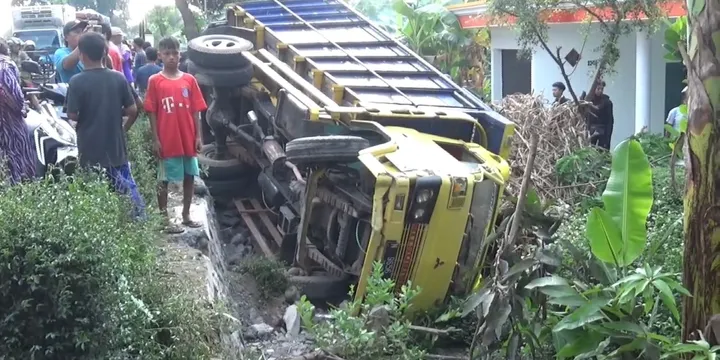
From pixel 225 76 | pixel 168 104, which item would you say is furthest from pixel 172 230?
pixel 225 76

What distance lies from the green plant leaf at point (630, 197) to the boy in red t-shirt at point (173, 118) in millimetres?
3185

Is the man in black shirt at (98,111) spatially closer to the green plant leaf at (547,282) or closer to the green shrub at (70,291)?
the green shrub at (70,291)

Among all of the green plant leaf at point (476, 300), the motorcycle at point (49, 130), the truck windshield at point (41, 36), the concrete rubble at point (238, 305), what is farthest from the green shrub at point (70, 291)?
the truck windshield at point (41, 36)

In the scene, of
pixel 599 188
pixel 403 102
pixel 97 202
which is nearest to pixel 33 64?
pixel 403 102

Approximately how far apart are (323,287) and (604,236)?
288cm

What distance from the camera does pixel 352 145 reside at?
6219 millimetres

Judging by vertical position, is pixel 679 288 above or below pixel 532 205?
below

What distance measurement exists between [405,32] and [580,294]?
16192mm

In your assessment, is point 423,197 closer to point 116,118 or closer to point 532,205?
point 532,205

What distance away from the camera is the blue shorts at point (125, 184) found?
5492 mm

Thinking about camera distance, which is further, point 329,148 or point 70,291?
point 329,148

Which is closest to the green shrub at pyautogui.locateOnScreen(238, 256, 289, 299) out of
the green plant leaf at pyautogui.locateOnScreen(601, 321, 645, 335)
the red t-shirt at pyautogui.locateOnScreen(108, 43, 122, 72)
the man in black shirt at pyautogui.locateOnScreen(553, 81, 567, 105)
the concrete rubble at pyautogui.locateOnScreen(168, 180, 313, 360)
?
the concrete rubble at pyautogui.locateOnScreen(168, 180, 313, 360)

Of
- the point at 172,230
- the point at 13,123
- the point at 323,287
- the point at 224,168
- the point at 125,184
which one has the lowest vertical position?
the point at 323,287

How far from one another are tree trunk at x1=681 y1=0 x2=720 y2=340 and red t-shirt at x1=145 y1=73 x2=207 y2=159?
3.68 m
